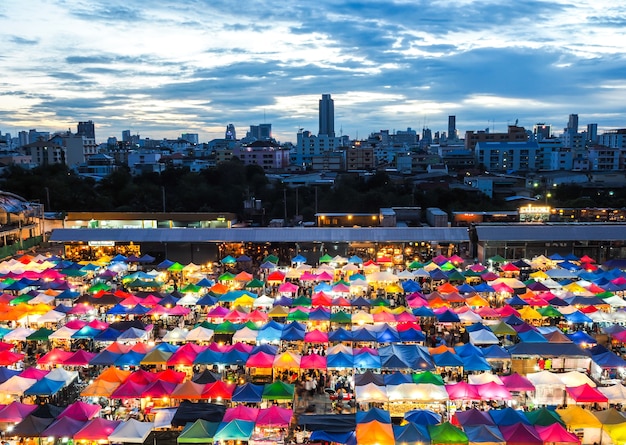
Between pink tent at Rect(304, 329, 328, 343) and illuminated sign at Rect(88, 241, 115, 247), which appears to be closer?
pink tent at Rect(304, 329, 328, 343)

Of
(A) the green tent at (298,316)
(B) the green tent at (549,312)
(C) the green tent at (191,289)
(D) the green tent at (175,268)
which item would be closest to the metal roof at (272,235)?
(D) the green tent at (175,268)

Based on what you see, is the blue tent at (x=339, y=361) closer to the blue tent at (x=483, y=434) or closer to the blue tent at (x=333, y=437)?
the blue tent at (x=333, y=437)

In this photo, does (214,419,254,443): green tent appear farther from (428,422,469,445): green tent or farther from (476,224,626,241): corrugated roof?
(476,224,626,241): corrugated roof

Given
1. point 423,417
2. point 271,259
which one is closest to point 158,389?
point 423,417

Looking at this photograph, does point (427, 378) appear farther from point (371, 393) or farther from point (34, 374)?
point (34, 374)

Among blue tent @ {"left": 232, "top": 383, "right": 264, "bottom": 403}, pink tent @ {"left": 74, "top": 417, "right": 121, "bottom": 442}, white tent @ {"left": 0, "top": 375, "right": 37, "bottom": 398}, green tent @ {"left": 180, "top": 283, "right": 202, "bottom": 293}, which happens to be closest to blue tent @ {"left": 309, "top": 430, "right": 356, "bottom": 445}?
blue tent @ {"left": 232, "top": 383, "right": 264, "bottom": 403}

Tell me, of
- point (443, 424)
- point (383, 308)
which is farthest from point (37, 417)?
point (383, 308)

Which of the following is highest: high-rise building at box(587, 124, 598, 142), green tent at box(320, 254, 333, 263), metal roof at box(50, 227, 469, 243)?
high-rise building at box(587, 124, 598, 142)
